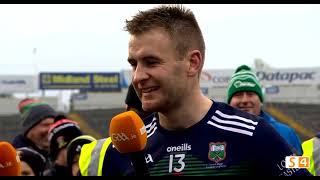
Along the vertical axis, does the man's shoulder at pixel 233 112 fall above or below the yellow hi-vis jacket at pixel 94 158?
above

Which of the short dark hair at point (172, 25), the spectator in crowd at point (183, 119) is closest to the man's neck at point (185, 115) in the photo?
the spectator in crowd at point (183, 119)

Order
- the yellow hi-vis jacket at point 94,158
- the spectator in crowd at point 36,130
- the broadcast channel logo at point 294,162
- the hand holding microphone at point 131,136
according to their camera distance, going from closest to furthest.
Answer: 1. the hand holding microphone at point 131,136
2. the broadcast channel logo at point 294,162
3. the yellow hi-vis jacket at point 94,158
4. the spectator in crowd at point 36,130

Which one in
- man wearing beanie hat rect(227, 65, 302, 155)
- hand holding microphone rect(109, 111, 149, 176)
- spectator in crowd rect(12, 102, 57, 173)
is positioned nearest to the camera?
hand holding microphone rect(109, 111, 149, 176)

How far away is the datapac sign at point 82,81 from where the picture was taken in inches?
1219

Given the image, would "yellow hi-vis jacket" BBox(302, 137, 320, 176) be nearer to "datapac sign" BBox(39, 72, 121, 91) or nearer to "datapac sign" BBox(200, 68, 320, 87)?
"datapac sign" BBox(200, 68, 320, 87)

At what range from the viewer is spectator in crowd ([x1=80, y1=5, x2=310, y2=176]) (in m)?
2.64

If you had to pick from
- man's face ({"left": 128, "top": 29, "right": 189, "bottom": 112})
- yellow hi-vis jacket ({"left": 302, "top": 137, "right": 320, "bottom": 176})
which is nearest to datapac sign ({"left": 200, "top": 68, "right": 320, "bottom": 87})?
yellow hi-vis jacket ({"left": 302, "top": 137, "right": 320, "bottom": 176})

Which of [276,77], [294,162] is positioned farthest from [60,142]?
[276,77]

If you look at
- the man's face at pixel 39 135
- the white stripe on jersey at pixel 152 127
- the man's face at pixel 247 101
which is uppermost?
the white stripe on jersey at pixel 152 127

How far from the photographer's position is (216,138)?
2717 millimetres

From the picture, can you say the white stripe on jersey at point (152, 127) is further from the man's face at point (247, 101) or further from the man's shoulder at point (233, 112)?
the man's face at point (247, 101)

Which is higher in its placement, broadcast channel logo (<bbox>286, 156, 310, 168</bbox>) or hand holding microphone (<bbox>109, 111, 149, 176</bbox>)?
hand holding microphone (<bbox>109, 111, 149, 176</bbox>)

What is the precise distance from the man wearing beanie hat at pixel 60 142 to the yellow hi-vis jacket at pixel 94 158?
5.71ft
